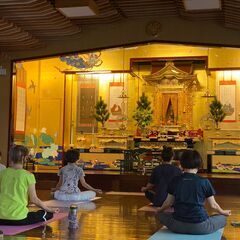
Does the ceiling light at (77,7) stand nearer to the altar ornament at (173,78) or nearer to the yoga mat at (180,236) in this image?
the yoga mat at (180,236)

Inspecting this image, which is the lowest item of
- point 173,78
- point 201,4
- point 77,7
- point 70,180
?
point 70,180

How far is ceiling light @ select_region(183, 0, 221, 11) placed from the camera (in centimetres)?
707

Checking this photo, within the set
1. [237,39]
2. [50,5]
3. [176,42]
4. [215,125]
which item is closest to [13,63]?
[50,5]

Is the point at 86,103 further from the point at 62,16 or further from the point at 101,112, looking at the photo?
the point at 62,16

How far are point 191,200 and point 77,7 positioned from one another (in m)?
4.31

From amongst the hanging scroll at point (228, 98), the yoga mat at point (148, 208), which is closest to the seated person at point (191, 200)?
the yoga mat at point (148, 208)

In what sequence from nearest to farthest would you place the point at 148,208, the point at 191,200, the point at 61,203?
the point at 191,200 < the point at 148,208 < the point at 61,203

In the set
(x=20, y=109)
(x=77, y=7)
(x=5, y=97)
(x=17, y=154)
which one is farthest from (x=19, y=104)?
(x=17, y=154)

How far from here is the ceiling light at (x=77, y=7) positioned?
7.02 m

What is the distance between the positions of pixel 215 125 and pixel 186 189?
26.7ft

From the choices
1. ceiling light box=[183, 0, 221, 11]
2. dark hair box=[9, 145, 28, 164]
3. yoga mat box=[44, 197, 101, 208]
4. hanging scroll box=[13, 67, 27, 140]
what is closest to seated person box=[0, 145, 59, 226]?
dark hair box=[9, 145, 28, 164]

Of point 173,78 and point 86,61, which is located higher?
point 86,61

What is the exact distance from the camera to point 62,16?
7875 millimetres

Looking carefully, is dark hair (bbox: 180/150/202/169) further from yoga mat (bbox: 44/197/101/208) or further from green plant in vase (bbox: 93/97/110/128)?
green plant in vase (bbox: 93/97/110/128)
